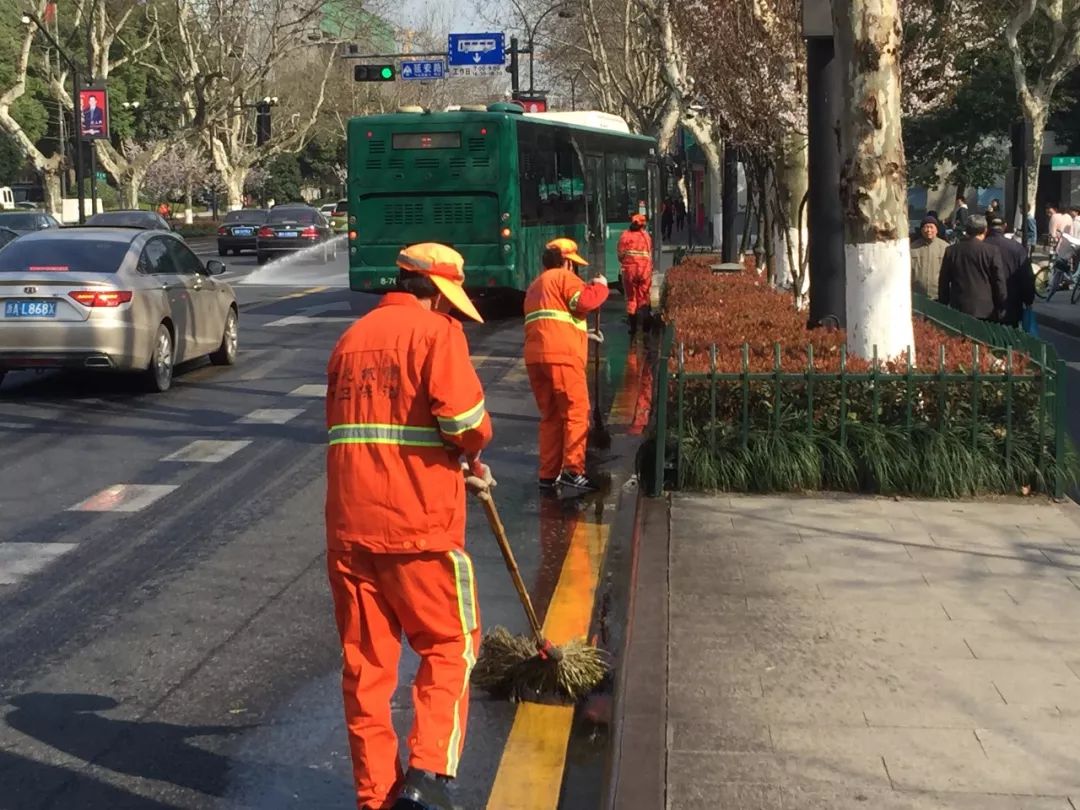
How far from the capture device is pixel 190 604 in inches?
285

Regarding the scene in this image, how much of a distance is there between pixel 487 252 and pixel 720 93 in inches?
177

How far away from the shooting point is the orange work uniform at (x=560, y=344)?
952 centimetres

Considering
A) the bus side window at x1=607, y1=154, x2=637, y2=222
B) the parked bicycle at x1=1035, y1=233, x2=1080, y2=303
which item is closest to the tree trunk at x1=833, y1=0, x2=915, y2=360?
the parked bicycle at x1=1035, y1=233, x2=1080, y2=303

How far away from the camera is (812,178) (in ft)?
41.8

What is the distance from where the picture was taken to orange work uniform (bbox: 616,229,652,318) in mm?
19422

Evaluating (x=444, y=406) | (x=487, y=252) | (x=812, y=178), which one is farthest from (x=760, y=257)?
(x=444, y=406)

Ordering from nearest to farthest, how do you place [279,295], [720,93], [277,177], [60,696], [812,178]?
[60,696] < [812,178] < [720,93] < [279,295] < [277,177]

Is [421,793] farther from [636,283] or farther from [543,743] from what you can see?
[636,283]

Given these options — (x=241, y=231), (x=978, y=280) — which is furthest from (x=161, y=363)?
(x=241, y=231)

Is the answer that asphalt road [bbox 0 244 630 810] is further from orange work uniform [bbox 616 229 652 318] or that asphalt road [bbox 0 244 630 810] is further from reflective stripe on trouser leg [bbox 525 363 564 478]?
orange work uniform [bbox 616 229 652 318]

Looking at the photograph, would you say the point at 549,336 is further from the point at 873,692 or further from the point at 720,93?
the point at 720,93

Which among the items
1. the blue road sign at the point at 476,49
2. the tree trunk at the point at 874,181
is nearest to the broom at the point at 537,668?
the tree trunk at the point at 874,181

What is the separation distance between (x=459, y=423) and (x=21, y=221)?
35.9 metres

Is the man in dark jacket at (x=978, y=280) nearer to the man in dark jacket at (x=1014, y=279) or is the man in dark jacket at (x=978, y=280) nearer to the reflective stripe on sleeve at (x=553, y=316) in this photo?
the man in dark jacket at (x=1014, y=279)
